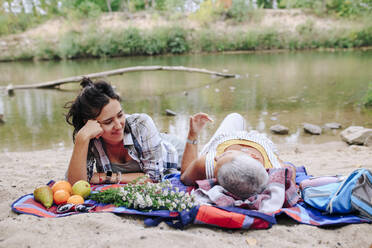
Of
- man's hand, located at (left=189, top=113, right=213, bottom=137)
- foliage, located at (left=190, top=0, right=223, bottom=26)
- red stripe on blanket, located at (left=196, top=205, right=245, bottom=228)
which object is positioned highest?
foliage, located at (left=190, top=0, right=223, bottom=26)

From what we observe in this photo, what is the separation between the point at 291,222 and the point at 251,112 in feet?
19.2

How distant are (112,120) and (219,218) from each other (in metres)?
1.40

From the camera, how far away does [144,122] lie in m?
3.10

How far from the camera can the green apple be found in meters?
2.70

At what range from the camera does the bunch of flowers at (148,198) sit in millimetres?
2379

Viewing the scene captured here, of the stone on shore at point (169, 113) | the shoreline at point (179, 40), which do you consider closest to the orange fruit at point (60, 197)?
the stone on shore at point (169, 113)

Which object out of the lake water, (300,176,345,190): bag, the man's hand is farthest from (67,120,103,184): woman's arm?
the lake water

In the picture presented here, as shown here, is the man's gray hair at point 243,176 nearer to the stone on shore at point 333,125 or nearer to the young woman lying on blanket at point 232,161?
the young woman lying on blanket at point 232,161

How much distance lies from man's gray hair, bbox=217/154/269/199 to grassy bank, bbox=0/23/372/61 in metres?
27.7

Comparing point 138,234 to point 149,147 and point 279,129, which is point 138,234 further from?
point 279,129

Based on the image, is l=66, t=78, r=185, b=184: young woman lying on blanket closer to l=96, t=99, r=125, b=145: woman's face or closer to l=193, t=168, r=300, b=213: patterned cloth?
l=96, t=99, r=125, b=145: woman's face

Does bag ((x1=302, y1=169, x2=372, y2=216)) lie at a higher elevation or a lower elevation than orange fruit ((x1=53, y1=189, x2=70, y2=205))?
higher

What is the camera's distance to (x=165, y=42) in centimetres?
2917

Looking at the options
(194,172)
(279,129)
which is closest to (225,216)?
(194,172)
